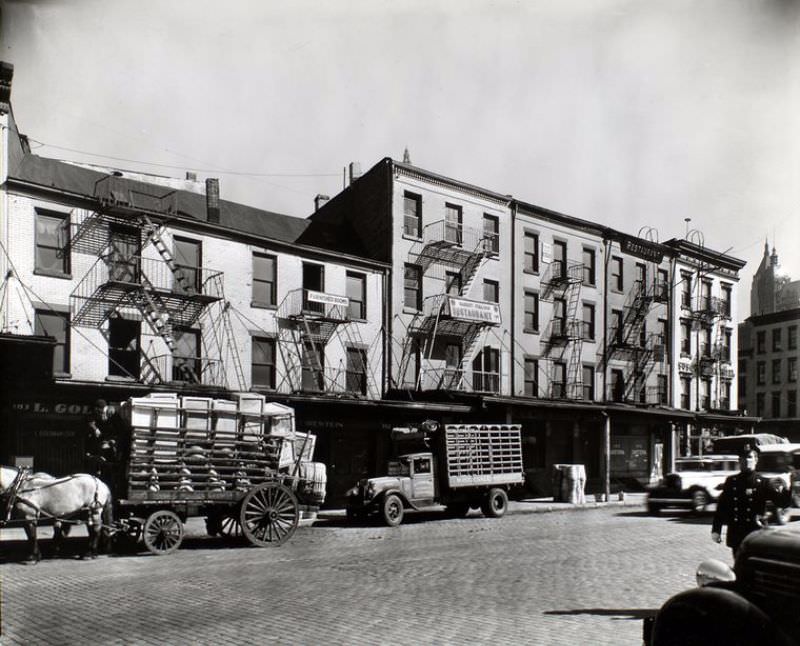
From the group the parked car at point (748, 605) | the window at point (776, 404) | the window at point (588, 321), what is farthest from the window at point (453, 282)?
the window at point (776, 404)

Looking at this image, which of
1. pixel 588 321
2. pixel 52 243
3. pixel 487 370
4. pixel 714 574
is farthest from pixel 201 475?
pixel 588 321

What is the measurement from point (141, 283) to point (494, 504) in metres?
12.8

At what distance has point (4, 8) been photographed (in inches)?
251

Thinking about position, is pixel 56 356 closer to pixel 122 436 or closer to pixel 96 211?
pixel 96 211

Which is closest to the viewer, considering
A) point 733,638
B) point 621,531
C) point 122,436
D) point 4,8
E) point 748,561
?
point 733,638

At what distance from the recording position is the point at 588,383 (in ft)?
121

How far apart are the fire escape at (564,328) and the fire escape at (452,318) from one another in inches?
154

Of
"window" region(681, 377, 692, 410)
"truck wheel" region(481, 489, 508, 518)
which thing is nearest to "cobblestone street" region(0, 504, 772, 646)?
"truck wheel" region(481, 489, 508, 518)

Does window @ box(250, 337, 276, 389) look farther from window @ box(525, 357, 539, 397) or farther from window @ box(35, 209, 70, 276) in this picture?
window @ box(525, 357, 539, 397)

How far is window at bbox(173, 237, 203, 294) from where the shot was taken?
23.7 m

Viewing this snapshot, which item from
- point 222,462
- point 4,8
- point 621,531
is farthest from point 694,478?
point 4,8

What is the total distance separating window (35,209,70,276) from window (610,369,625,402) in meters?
27.3

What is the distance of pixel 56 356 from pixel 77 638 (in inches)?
615

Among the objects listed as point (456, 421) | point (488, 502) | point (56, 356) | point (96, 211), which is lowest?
point (488, 502)
